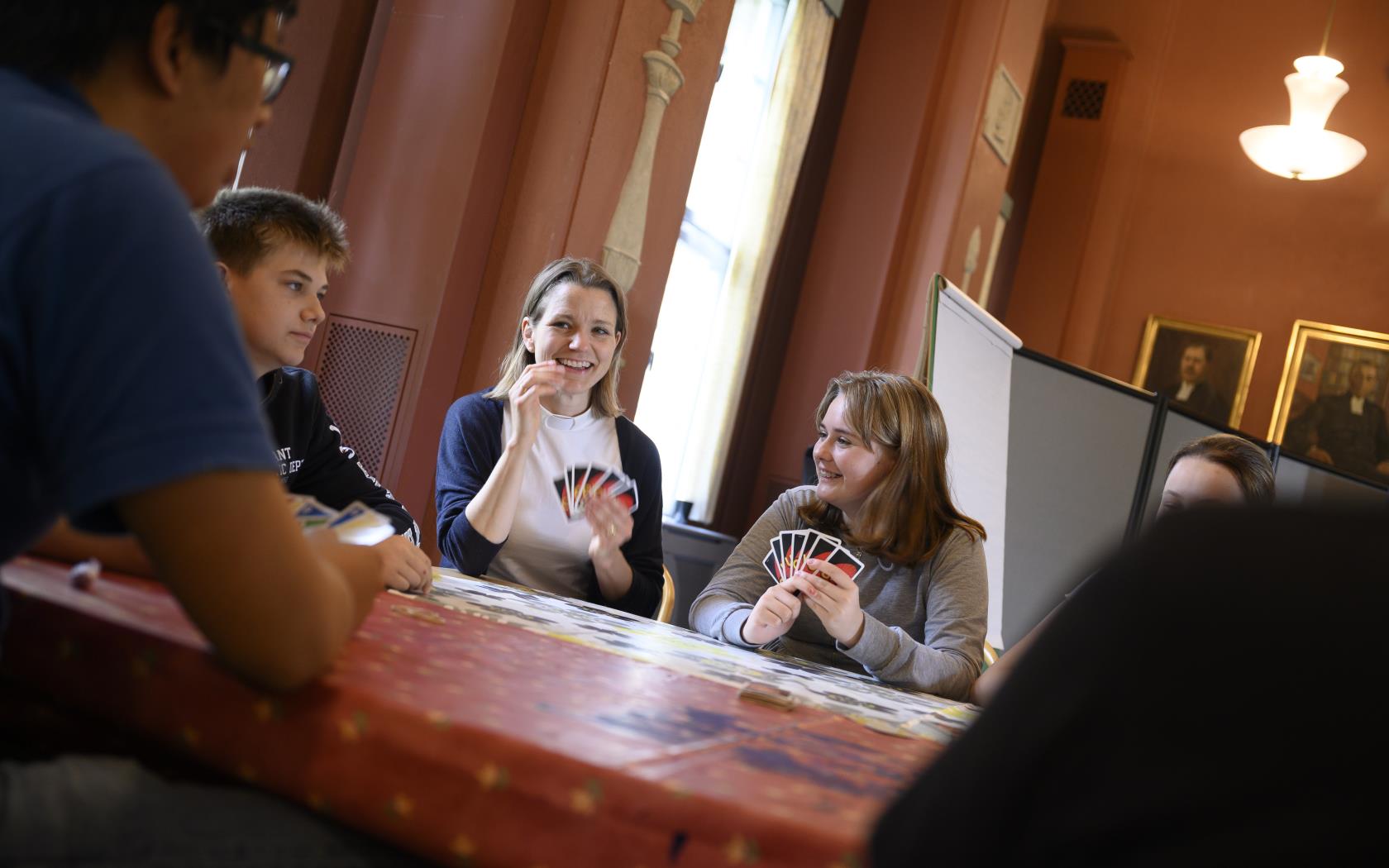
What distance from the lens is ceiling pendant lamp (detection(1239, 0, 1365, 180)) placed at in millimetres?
6512

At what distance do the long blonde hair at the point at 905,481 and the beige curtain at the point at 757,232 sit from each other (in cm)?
294

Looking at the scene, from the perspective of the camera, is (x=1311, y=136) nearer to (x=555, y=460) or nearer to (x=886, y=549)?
(x=886, y=549)

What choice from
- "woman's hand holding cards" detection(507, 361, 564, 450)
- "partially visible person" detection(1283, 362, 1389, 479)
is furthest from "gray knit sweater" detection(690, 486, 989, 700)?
"partially visible person" detection(1283, 362, 1389, 479)

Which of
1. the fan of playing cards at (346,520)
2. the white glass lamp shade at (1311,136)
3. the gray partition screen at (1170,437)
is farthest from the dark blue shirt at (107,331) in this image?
the white glass lamp shade at (1311,136)

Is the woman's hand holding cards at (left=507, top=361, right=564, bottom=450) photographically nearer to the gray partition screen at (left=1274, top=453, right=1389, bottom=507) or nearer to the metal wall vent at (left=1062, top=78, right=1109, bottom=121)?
the gray partition screen at (left=1274, top=453, right=1389, bottom=507)

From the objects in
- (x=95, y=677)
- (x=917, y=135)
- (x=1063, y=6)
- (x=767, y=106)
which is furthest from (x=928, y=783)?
(x=1063, y=6)

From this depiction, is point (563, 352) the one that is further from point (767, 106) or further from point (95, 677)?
point (767, 106)

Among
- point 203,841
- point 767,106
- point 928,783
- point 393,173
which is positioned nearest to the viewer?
point 928,783

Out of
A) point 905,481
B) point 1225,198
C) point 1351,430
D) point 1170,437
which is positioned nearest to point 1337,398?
point 1351,430

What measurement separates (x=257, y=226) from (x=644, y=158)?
2015mm

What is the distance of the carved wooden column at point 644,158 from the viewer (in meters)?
3.75

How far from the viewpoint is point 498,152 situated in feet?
11.5

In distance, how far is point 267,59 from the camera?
90 cm

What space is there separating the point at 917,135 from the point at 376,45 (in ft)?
10.7
